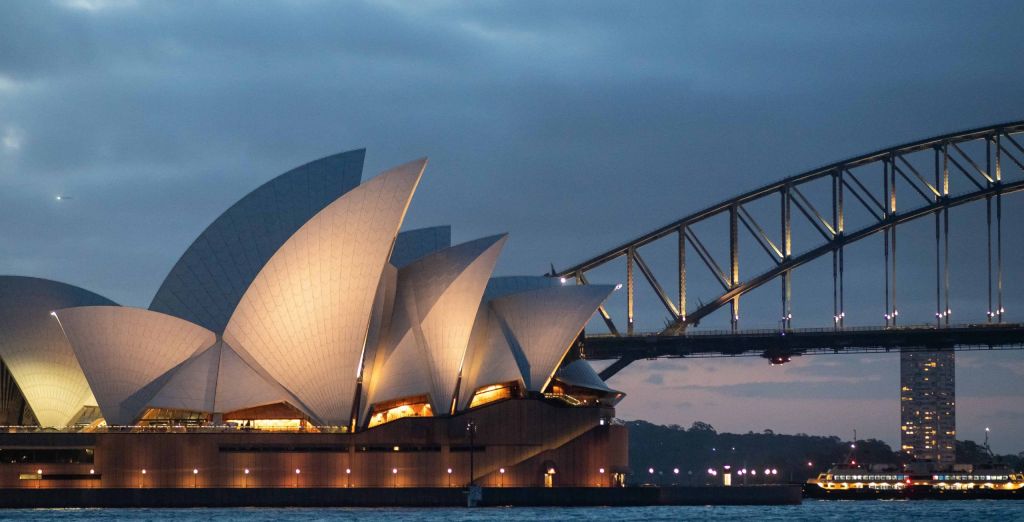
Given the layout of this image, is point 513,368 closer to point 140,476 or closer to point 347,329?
point 347,329

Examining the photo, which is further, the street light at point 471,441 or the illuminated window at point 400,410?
the illuminated window at point 400,410

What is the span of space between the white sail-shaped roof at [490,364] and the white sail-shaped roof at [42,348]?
17434mm

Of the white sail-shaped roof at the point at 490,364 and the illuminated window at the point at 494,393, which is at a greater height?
the white sail-shaped roof at the point at 490,364

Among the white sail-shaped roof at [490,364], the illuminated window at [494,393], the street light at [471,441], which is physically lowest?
the street light at [471,441]

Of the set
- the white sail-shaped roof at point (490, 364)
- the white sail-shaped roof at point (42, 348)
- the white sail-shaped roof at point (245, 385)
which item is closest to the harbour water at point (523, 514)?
the white sail-shaped roof at point (245, 385)

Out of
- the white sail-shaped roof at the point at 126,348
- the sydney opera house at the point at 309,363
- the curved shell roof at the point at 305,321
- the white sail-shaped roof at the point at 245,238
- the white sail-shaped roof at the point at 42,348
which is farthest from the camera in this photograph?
the white sail-shaped roof at the point at 42,348

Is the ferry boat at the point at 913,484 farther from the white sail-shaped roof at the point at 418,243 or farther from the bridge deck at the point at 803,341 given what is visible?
the white sail-shaped roof at the point at 418,243

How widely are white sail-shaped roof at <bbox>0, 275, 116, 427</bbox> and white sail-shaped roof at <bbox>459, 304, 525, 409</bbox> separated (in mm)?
17434

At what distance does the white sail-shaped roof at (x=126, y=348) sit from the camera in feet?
230

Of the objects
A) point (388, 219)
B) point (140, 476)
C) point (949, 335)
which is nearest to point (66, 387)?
point (140, 476)

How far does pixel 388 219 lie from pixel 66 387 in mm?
19253

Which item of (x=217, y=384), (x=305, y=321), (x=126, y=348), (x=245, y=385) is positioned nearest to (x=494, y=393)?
(x=305, y=321)

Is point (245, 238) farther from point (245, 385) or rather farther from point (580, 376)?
point (580, 376)

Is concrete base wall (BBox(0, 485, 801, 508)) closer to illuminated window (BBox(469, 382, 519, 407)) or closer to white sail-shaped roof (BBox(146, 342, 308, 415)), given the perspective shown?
white sail-shaped roof (BBox(146, 342, 308, 415))
